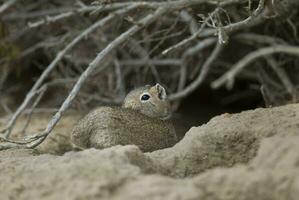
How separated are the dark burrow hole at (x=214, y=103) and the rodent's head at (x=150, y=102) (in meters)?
1.77

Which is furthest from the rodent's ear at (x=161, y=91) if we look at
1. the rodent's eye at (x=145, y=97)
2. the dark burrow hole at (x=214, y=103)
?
the dark burrow hole at (x=214, y=103)

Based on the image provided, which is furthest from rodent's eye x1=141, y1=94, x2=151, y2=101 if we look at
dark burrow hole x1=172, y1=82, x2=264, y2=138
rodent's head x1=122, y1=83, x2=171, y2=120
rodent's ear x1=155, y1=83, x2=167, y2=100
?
dark burrow hole x1=172, y1=82, x2=264, y2=138

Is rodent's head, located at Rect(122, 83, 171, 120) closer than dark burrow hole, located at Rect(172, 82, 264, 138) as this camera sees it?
Yes

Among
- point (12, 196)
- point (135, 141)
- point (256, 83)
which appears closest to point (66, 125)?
point (135, 141)

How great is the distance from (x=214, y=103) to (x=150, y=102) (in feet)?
10.3

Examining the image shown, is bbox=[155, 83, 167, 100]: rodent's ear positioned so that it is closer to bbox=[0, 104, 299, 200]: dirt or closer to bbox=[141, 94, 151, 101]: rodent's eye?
bbox=[141, 94, 151, 101]: rodent's eye

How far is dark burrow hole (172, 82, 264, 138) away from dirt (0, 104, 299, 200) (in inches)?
133

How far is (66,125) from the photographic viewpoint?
19.7 ft

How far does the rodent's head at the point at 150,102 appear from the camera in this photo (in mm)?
5016

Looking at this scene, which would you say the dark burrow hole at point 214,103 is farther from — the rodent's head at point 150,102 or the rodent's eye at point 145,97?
the rodent's eye at point 145,97

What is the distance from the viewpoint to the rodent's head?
197 inches

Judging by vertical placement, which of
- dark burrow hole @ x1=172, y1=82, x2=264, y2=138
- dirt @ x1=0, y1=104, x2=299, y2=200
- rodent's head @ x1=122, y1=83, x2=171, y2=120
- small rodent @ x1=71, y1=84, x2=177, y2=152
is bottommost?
dirt @ x1=0, y1=104, x2=299, y2=200

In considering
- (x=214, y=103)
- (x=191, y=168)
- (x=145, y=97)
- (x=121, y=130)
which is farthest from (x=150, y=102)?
(x=214, y=103)

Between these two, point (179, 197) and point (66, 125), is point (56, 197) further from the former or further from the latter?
point (66, 125)
